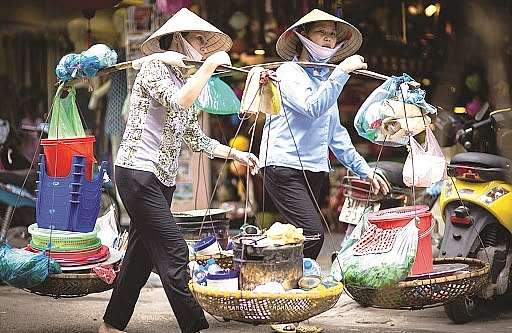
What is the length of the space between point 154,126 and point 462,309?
238 centimetres

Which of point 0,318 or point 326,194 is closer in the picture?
point 0,318

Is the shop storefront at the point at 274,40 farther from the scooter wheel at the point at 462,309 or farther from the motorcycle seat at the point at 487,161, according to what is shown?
the scooter wheel at the point at 462,309

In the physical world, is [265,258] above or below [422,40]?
Result: below

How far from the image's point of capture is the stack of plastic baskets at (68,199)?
5441 mm

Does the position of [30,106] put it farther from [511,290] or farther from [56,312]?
[511,290]

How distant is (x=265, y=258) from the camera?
169 inches

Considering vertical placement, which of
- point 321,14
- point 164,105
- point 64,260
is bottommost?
point 64,260

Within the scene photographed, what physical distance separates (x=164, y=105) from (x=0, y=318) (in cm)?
246

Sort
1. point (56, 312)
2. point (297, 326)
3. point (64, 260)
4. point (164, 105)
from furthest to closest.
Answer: point (56, 312) < point (297, 326) < point (64, 260) < point (164, 105)

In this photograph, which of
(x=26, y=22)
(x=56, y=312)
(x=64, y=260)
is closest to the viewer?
(x=64, y=260)

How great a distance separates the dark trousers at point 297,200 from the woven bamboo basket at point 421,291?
2.46 ft

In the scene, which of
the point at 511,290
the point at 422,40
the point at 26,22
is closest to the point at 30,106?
the point at 26,22

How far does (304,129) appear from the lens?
5465mm

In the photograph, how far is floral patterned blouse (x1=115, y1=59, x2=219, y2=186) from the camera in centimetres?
478
